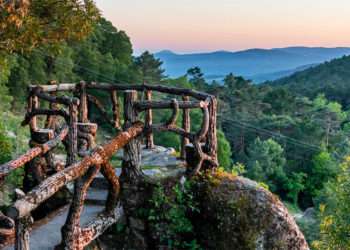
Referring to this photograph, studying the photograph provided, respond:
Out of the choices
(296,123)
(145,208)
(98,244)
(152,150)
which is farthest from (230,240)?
(296,123)

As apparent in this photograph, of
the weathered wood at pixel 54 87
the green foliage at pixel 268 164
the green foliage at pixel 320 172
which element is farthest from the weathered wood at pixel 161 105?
the green foliage at pixel 320 172

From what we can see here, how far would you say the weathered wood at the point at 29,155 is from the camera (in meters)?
3.95

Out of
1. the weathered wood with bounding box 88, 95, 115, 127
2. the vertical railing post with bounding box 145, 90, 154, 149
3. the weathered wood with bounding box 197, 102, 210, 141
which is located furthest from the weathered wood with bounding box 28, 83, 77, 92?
the weathered wood with bounding box 197, 102, 210, 141

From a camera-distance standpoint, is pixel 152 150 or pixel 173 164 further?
pixel 152 150

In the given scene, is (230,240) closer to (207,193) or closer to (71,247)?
(207,193)

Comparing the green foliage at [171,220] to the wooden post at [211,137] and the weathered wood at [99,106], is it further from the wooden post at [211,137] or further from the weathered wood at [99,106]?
the weathered wood at [99,106]

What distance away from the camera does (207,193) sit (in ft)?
16.1

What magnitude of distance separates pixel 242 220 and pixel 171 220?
801 millimetres

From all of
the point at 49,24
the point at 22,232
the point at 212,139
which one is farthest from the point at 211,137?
the point at 49,24

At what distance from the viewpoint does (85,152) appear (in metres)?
3.94

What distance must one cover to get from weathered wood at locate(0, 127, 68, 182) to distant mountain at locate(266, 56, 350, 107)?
68.0m

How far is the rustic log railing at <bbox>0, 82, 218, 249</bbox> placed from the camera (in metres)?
3.26

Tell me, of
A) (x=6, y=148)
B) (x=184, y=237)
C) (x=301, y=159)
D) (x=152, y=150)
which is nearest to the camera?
(x=184, y=237)

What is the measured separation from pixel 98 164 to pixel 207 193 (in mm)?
1667
